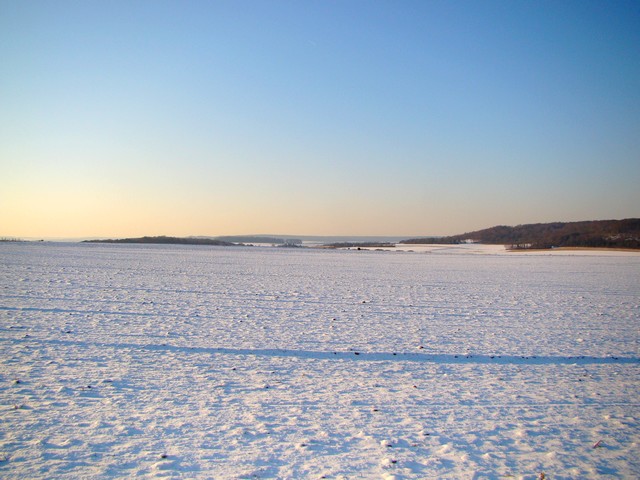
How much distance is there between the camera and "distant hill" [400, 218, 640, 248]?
98.2 metres

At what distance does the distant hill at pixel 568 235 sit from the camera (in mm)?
98194

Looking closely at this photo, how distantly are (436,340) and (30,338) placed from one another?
925 cm

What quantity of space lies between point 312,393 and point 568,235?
128607 millimetres

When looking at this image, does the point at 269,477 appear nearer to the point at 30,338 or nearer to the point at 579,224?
the point at 30,338

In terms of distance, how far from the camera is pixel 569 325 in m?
11.9

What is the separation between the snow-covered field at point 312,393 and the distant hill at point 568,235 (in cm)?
10174

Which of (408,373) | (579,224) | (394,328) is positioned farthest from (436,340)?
(579,224)

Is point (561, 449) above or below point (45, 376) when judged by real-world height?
below

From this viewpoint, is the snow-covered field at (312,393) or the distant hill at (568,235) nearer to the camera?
the snow-covered field at (312,393)

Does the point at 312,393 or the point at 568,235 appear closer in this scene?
the point at 312,393

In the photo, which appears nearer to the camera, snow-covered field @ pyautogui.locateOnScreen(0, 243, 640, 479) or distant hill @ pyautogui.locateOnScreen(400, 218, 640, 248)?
snow-covered field @ pyautogui.locateOnScreen(0, 243, 640, 479)

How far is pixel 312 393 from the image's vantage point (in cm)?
634

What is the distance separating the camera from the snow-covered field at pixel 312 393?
446cm

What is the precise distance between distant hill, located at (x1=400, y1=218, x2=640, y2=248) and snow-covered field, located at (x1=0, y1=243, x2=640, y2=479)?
101739 millimetres
